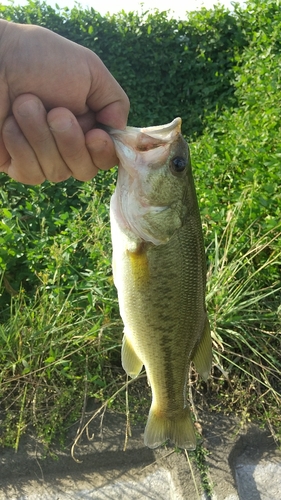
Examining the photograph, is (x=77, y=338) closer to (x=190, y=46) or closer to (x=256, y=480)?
(x=256, y=480)

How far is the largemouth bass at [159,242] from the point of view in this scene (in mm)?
1750

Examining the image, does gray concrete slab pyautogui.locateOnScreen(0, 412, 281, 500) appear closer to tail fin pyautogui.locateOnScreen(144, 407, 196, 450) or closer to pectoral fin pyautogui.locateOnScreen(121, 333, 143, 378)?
tail fin pyautogui.locateOnScreen(144, 407, 196, 450)

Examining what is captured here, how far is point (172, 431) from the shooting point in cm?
208

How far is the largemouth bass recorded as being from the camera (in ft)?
5.74

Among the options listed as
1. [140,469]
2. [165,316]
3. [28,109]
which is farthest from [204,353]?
[28,109]

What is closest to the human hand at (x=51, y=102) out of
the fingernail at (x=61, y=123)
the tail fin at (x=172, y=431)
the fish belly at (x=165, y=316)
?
the fingernail at (x=61, y=123)

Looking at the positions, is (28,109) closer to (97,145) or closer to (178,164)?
(97,145)

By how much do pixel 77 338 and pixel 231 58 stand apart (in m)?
6.58

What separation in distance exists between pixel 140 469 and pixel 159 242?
5.07ft

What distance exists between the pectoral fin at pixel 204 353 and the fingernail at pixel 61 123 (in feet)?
3.25

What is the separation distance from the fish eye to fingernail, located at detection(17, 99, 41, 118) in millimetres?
555

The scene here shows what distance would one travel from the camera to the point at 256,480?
2549mm

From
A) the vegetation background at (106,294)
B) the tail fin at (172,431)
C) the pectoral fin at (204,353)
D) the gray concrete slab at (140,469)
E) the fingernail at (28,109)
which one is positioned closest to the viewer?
the fingernail at (28,109)

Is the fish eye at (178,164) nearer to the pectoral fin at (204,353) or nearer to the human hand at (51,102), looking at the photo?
the human hand at (51,102)
